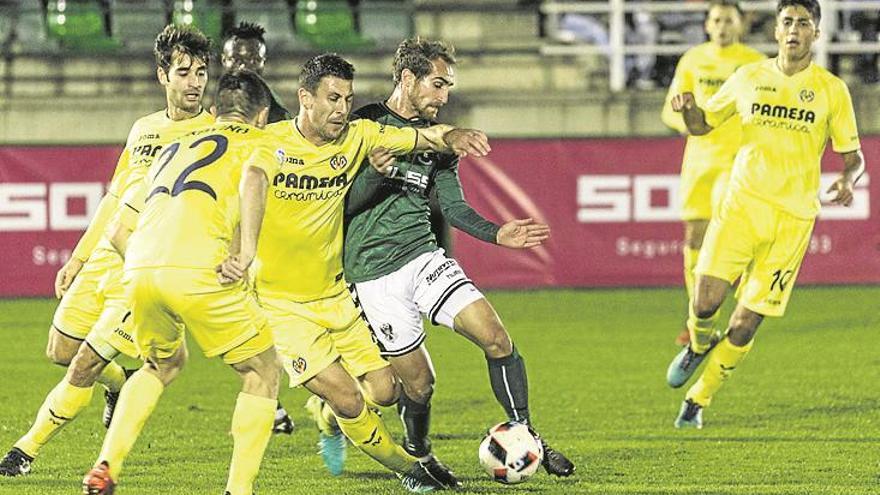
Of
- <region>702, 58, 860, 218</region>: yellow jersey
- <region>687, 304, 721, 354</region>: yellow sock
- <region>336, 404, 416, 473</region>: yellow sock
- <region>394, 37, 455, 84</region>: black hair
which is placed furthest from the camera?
<region>687, 304, 721, 354</region>: yellow sock

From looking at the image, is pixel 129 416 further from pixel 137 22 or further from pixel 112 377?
pixel 137 22

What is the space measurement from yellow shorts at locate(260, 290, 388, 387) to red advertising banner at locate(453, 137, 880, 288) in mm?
8908

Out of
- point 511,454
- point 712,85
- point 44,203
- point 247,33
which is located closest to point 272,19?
point 44,203

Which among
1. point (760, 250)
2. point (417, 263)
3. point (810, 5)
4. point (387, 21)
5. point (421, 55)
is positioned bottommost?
point (760, 250)

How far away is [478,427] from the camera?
9.79 meters

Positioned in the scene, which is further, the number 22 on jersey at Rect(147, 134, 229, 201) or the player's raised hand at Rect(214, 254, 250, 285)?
the number 22 on jersey at Rect(147, 134, 229, 201)

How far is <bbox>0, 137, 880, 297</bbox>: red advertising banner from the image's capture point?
16.8 m

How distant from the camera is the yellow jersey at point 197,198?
6824 millimetres

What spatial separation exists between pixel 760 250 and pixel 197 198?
3.99m

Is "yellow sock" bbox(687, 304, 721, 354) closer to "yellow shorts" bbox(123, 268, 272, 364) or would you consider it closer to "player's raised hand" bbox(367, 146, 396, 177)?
"player's raised hand" bbox(367, 146, 396, 177)

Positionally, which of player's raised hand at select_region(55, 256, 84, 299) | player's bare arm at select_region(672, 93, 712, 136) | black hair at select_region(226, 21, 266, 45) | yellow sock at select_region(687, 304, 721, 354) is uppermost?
black hair at select_region(226, 21, 266, 45)

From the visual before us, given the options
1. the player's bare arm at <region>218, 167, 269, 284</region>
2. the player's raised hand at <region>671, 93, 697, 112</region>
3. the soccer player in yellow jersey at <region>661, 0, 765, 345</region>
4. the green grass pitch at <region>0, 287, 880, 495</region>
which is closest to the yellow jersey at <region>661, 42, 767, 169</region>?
the soccer player in yellow jersey at <region>661, 0, 765, 345</region>

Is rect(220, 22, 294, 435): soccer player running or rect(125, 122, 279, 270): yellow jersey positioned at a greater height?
rect(220, 22, 294, 435): soccer player running

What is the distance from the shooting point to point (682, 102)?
31.1 ft
